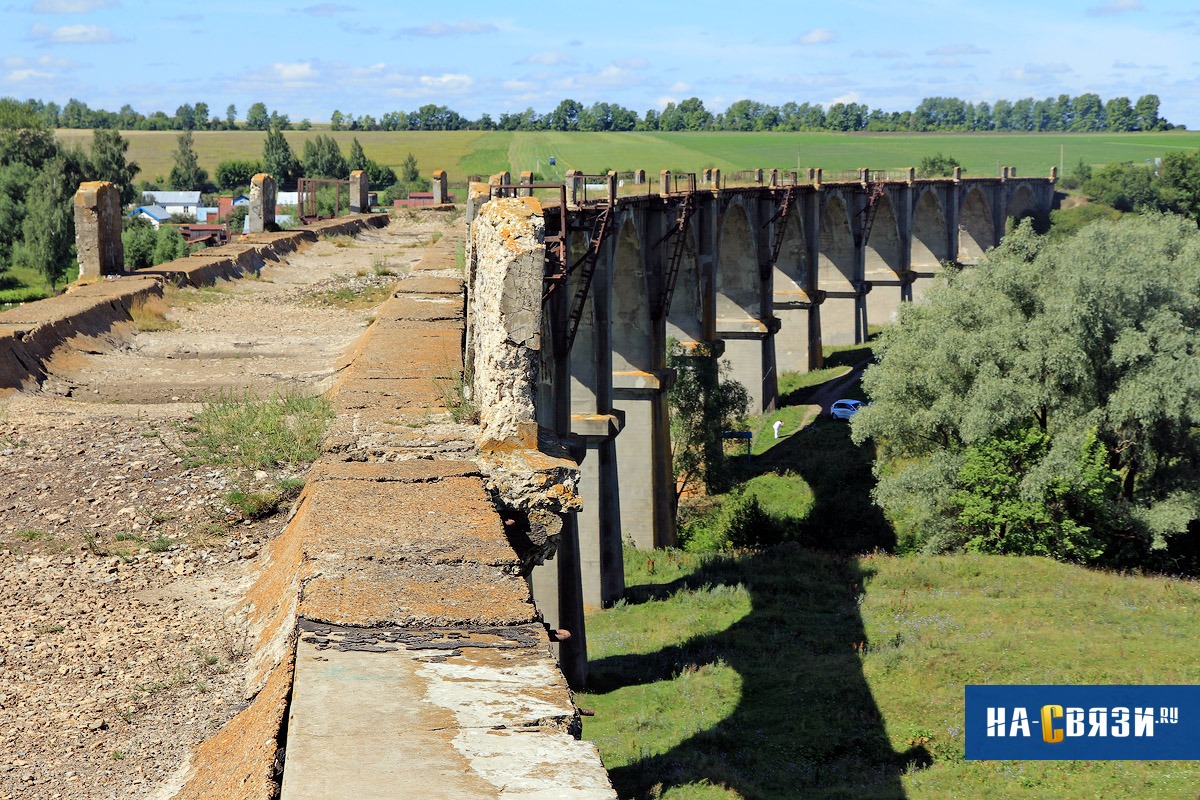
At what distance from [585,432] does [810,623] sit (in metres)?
4.86

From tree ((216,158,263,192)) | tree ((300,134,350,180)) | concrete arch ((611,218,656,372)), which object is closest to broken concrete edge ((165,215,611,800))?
concrete arch ((611,218,656,372))

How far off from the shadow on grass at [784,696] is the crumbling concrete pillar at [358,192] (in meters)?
15.1

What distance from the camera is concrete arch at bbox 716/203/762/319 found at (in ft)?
115

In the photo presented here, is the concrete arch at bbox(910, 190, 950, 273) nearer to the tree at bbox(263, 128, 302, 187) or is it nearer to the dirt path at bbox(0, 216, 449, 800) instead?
the tree at bbox(263, 128, 302, 187)

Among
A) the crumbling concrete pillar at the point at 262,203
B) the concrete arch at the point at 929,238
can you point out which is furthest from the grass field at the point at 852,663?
the concrete arch at the point at 929,238

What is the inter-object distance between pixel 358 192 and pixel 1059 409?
719 inches

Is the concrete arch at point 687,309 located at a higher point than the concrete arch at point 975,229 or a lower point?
lower

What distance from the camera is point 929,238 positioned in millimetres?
56062

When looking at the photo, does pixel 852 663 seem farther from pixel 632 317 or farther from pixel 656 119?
pixel 656 119

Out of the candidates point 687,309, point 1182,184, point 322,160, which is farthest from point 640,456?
point 1182,184

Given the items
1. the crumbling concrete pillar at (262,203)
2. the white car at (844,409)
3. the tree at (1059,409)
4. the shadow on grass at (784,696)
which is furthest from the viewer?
the white car at (844,409)

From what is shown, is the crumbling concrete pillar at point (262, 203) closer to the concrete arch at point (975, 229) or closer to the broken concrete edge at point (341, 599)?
the broken concrete edge at point (341, 599)

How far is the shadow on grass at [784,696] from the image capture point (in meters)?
12.4

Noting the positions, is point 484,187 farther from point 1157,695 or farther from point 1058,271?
point 1058,271
